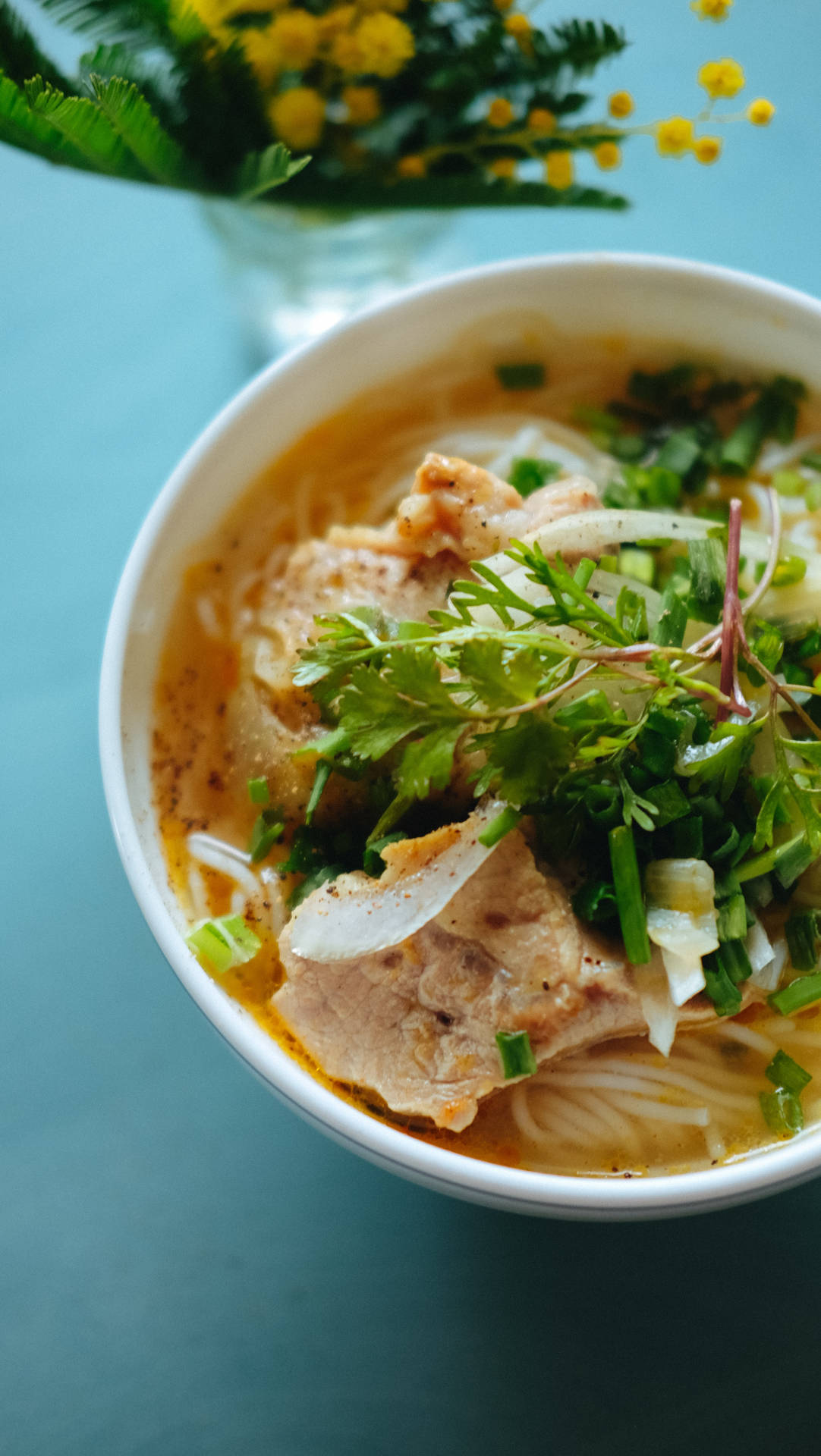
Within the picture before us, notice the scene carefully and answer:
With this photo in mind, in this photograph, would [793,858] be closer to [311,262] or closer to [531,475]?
[531,475]

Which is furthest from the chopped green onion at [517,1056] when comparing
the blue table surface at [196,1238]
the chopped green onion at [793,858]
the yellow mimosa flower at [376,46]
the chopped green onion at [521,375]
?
the yellow mimosa flower at [376,46]

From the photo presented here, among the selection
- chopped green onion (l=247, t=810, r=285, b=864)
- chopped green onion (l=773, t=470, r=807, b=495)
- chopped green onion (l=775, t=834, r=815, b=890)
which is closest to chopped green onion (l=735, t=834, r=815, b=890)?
chopped green onion (l=775, t=834, r=815, b=890)

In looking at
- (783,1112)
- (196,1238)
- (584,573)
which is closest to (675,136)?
(584,573)

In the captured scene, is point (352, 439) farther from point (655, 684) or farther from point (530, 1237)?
point (530, 1237)

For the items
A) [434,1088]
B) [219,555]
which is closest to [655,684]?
[434,1088]

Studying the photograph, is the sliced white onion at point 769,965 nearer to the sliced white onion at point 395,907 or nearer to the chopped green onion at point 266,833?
the sliced white onion at point 395,907

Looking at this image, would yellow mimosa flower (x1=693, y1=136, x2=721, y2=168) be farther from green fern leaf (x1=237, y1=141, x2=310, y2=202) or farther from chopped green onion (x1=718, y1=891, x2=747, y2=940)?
chopped green onion (x1=718, y1=891, x2=747, y2=940)
